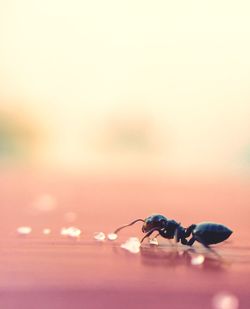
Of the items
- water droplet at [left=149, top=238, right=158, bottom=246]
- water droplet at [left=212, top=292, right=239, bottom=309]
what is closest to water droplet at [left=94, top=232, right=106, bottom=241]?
water droplet at [left=149, top=238, right=158, bottom=246]

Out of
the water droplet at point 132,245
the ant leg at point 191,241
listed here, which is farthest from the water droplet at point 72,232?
the ant leg at point 191,241

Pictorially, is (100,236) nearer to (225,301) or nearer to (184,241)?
(184,241)

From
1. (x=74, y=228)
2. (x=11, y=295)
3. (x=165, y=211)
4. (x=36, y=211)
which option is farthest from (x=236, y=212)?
(x=11, y=295)

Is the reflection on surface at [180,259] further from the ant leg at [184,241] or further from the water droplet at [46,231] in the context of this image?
the water droplet at [46,231]

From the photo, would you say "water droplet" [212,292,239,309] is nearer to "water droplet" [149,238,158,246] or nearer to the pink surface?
the pink surface

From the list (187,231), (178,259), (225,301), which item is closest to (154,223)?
(187,231)

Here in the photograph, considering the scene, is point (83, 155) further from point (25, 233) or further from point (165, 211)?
point (25, 233)
